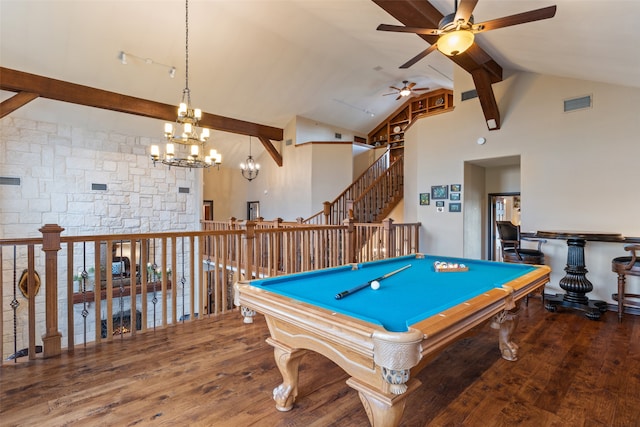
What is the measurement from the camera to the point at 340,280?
7.07ft

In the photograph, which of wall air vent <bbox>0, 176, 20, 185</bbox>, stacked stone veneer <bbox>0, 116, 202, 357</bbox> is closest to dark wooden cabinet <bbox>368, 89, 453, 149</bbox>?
stacked stone veneer <bbox>0, 116, 202, 357</bbox>

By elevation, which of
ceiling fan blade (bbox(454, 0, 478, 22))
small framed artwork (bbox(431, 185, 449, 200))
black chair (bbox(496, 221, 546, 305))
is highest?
ceiling fan blade (bbox(454, 0, 478, 22))

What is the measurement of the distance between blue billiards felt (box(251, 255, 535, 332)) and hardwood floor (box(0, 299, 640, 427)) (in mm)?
716

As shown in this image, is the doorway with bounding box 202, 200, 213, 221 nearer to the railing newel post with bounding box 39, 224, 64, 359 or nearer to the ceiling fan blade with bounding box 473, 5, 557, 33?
the railing newel post with bounding box 39, 224, 64, 359

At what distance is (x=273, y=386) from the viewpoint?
211 cm

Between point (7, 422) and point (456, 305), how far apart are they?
8.34ft

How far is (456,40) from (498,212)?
5.31m

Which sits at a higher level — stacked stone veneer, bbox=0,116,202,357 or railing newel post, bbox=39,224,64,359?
stacked stone veneer, bbox=0,116,202,357

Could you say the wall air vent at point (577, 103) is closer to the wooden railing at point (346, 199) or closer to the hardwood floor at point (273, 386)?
the hardwood floor at point (273, 386)

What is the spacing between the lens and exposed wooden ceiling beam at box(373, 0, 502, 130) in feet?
10.6

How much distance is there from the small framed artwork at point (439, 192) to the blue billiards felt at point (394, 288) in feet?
11.0

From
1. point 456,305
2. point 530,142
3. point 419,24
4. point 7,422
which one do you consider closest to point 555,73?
point 530,142

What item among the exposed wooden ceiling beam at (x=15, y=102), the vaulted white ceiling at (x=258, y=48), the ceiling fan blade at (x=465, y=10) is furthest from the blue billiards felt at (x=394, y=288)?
the exposed wooden ceiling beam at (x=15, y=102)

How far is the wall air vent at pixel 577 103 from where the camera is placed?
450 cm
